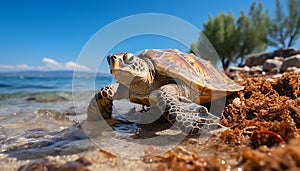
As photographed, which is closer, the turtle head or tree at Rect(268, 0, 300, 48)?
the turtle head

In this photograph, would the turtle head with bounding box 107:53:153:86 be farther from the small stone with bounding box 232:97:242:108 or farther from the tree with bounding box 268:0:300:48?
the tree with bounding box 268:0:300:48

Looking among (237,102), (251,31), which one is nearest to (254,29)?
(251,31)

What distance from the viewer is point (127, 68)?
2496 mm

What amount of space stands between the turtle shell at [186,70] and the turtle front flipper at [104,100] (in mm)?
633

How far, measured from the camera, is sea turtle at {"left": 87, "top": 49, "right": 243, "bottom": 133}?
94.7 inches

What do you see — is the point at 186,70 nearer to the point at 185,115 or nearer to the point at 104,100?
the point at 185,115

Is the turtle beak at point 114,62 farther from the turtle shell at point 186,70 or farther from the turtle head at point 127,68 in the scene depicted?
the turtle shell at point 186,70

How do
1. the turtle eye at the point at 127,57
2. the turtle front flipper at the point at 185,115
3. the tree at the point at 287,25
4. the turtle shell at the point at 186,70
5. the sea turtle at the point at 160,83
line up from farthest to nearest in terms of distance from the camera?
the tree at the point at 287,25 < the turtle shell at the point at 186,70 < the turtle eye at the point at 127,57 < the sea turtle at the point at 160,83 < the turtle front flipper at the point at 185,115

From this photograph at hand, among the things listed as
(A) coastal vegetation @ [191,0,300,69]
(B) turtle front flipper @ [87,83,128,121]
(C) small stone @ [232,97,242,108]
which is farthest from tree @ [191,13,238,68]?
(B) turtle front flipper @ [87,83,128,121]

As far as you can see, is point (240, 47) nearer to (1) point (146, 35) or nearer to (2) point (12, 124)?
(1) point (146, 35)

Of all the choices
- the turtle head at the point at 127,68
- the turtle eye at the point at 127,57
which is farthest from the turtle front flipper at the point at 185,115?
the turtle eye at the point at 127,57

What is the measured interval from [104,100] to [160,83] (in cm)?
83

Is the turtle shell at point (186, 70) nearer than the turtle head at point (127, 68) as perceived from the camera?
No

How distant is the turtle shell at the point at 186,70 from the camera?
8.80 feet
